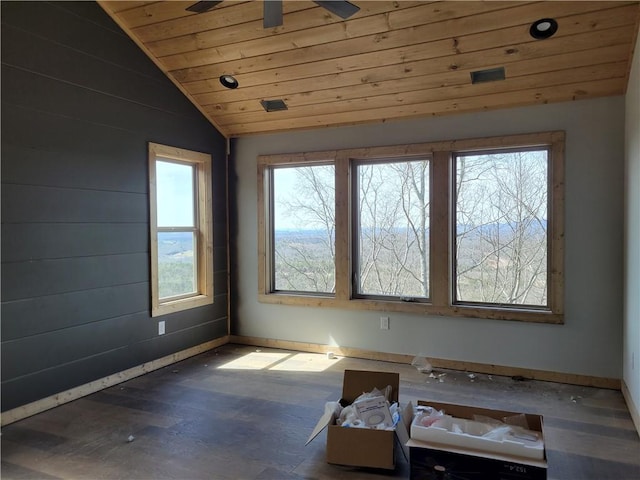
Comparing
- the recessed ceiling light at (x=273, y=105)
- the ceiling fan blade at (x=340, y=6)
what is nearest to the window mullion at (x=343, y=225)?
the recessed ceiling light at (x=273, y=105)

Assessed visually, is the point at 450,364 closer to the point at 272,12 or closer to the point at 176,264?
the point at 176,264

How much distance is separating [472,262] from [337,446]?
7.57ft

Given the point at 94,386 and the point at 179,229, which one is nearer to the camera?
the point at 94,386

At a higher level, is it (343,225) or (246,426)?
(343,225)

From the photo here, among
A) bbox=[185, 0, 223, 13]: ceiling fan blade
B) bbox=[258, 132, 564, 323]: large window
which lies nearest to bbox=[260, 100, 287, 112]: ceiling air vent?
bbox=[258, 132, 564, 323]: large window

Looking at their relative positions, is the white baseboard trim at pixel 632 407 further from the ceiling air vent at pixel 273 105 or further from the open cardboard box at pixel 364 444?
the ceiling air vent at pixel 273 105

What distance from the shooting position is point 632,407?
3.02 metres

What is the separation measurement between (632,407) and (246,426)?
2.54 metres

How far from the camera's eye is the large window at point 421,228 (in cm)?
385

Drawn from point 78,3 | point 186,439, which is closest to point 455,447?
point 186,439

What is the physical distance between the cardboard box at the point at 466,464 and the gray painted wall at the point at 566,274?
5.52ft

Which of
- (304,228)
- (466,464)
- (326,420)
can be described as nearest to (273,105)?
(304,228)

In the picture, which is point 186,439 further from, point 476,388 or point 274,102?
point 274,102

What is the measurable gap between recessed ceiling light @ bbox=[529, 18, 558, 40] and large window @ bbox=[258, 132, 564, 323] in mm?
875
